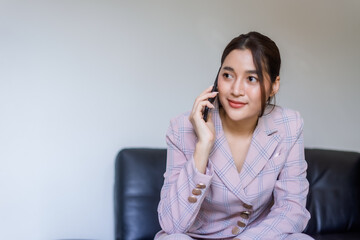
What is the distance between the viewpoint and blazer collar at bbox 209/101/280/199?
1.60 m

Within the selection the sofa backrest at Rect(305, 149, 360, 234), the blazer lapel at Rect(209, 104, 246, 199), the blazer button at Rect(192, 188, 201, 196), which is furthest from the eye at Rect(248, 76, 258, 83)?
the sofa backrest at Rect(305, 149, 360, 234)

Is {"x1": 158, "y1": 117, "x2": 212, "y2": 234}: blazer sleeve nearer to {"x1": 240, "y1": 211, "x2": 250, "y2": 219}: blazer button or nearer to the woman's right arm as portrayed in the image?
the woman's right arm

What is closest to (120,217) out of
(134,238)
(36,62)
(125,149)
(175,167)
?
(134,238)

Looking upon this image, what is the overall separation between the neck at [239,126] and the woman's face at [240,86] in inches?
3.6

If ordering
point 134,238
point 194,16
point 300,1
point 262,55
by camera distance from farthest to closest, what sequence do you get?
1. point 300,1
2. point 194,16
3. point 134,238
4. point 262,55

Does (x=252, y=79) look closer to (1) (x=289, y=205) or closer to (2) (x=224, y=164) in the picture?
(2) (x=224, y=164)

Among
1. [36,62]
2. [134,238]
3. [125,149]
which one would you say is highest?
[36,62]

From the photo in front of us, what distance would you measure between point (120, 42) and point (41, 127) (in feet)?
1.69

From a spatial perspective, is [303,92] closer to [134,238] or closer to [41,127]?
[134,238]

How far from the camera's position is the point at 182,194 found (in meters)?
1.54

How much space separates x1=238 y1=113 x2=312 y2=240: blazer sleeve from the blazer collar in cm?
8

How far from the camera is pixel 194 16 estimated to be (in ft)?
7.29

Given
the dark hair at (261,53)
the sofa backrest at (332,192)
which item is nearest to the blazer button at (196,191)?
the dark hair at (261,53)

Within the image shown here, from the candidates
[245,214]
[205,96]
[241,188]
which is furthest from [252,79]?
[245,214]
